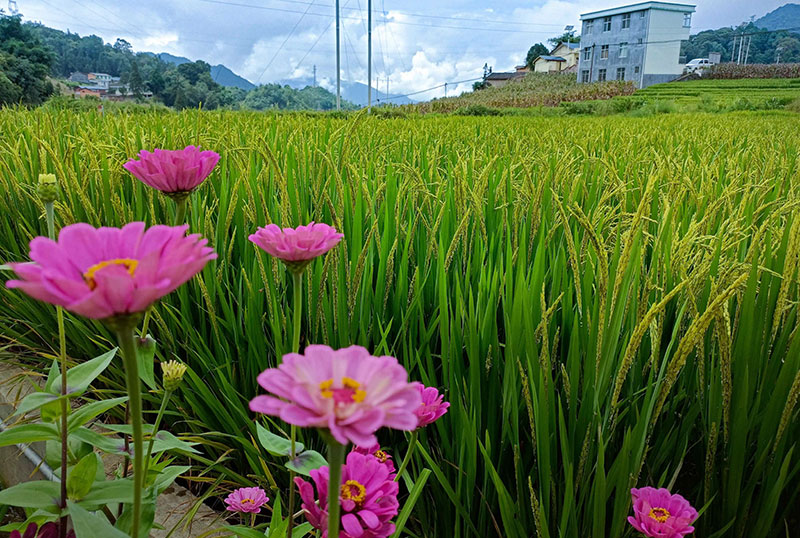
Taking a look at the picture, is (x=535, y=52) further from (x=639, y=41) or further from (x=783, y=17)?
(x=783, y=17)

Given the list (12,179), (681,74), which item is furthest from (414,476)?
(681,74)

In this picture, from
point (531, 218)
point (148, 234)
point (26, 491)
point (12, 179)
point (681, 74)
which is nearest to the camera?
point (148, 234)

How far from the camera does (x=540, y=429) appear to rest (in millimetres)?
559

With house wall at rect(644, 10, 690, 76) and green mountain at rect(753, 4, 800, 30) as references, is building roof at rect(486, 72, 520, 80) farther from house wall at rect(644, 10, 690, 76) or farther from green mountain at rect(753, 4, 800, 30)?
green mountain at rect(753, 4, 800, 30)

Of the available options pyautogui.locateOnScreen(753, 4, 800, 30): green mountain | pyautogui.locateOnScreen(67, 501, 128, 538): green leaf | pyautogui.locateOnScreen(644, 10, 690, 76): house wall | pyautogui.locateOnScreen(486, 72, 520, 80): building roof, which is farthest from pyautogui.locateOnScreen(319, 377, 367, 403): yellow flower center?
pyautogui.locateOnScreen(753, 4, 800, 30): green mountain

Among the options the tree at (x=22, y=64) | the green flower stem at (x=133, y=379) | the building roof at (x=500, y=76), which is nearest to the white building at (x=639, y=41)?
the building roof at (x=500, y=76)

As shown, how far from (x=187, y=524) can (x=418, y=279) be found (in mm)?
482

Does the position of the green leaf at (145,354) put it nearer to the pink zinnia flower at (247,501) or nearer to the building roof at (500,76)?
the pink zinnia flower at (247,501)

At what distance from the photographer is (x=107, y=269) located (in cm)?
23

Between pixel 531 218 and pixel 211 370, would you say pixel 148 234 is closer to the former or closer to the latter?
pixel 211 370

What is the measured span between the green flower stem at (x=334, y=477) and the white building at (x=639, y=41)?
129 feet

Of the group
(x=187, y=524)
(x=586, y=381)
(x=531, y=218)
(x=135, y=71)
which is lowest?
(x=187, y=524)

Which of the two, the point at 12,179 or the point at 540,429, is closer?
the point at 540,429

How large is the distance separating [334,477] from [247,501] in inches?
16.7
